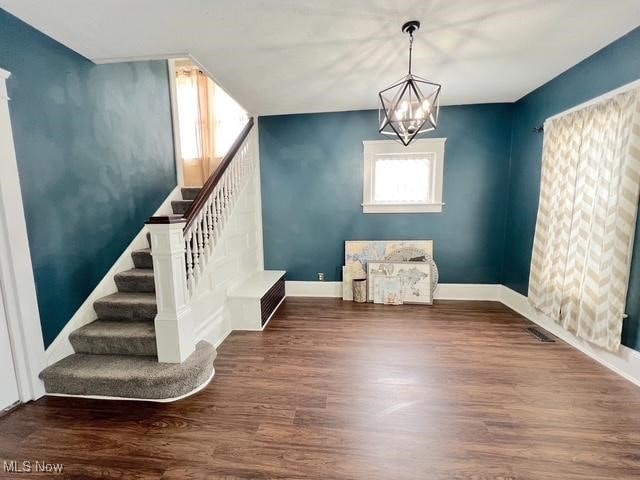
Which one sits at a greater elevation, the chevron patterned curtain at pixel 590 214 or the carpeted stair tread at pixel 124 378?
the chevron patterned curtain at pixel 590 214

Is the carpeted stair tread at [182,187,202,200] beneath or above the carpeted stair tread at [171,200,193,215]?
above

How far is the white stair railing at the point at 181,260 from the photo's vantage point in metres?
1.91

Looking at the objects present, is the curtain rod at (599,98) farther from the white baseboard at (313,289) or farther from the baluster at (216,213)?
the baluster at (216,213)

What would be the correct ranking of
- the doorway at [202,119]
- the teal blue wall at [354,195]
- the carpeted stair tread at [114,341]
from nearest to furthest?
1. the carpeted stair tread at [114,341]
2. the teal blue wall at [354,195]
3. the doorway at [202,119]

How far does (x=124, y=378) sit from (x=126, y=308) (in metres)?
0.66

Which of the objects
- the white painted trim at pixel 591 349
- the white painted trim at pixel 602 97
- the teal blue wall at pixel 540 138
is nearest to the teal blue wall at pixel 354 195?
the teal blue wall at pixel 540 138

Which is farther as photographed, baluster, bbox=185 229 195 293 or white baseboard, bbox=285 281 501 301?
white baseboard, bbox=285 281 501 301

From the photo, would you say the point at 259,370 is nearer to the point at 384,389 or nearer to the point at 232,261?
the point at 384,389

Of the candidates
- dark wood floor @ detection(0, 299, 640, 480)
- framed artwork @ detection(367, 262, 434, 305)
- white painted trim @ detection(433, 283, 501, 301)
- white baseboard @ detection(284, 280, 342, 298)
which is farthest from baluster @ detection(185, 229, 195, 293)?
white painted trim @ detection(433, 283, 501, 301)

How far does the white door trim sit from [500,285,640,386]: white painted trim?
4.38 m

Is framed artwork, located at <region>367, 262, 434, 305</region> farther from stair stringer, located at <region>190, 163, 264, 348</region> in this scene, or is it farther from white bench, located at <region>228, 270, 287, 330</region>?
stair stringer, located at <region>190, 163, 264, 348</region>

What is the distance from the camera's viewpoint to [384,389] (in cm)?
197

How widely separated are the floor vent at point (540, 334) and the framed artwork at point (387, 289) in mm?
1422

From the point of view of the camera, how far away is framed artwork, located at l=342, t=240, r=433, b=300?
3.82 m
